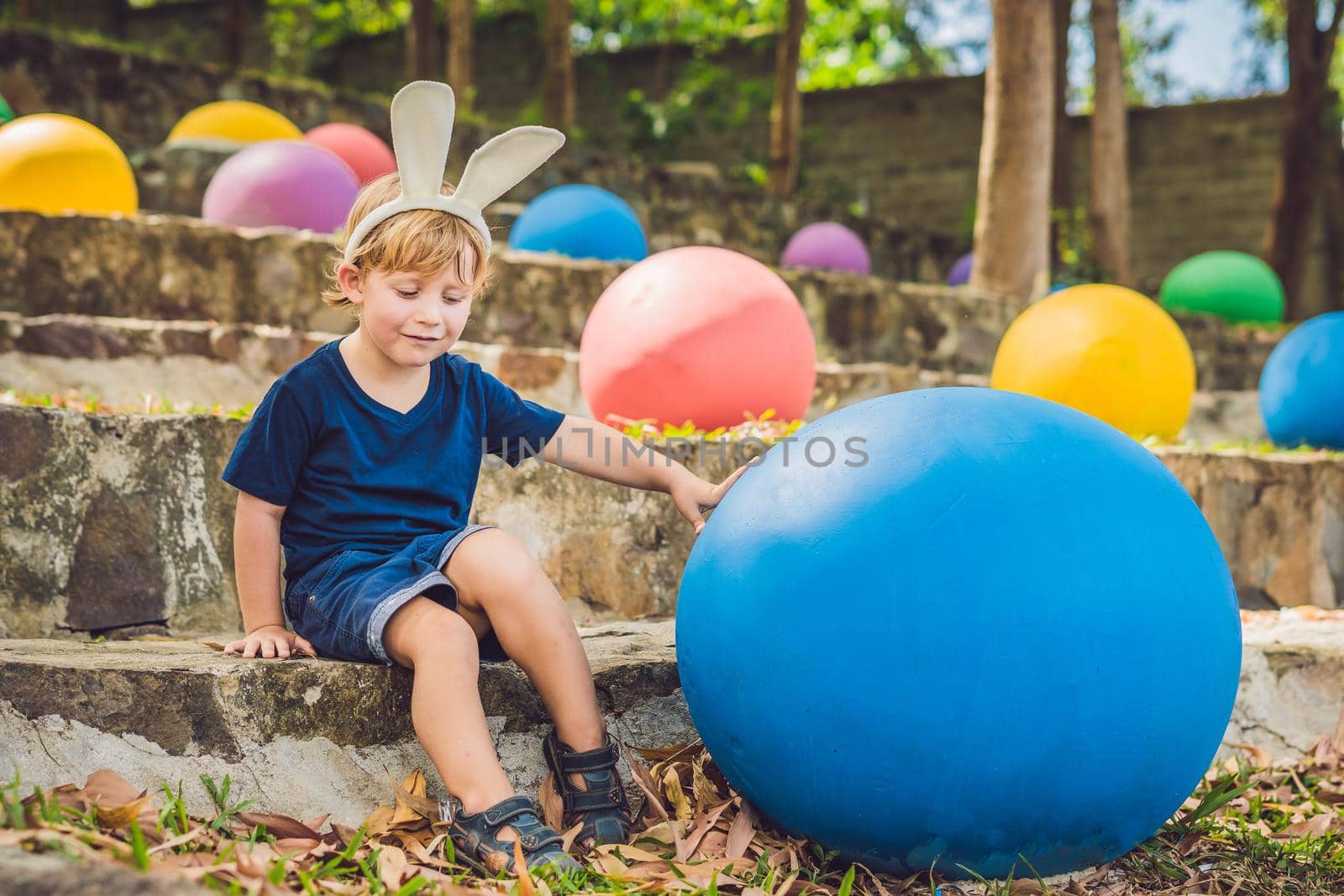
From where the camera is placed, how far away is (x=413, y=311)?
2711 millimetres

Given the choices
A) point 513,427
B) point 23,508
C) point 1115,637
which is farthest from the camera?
point 23,508

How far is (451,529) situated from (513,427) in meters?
0.33

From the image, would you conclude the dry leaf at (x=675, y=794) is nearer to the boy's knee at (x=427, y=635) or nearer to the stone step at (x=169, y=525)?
the boy's knee at (x=427, y=635)

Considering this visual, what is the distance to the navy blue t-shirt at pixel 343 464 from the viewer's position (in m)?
2.75

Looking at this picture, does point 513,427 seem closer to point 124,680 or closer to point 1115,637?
point 124,680

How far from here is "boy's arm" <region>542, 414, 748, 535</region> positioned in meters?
3.06

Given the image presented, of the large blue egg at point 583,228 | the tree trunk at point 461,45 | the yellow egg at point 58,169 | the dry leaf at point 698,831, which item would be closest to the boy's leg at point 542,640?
the dry leaf at point 698,831

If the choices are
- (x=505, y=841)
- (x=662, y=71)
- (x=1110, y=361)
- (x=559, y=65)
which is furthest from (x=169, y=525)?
(x=662, y=71)

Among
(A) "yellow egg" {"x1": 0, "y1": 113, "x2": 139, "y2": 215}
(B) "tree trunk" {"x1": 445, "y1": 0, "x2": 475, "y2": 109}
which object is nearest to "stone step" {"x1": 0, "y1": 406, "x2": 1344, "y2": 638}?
(A) "yellow egg" {"x1": 0, "y1": 113, "x2": 139, "y2": 215}

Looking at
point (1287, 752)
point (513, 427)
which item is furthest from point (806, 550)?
point (1287, 752)

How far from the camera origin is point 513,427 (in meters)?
3.09

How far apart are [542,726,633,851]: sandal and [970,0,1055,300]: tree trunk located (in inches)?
247

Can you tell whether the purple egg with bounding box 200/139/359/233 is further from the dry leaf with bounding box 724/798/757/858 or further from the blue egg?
the blue egg

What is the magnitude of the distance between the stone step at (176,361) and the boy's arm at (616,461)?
1730mm
